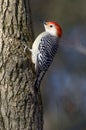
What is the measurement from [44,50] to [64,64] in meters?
11.6

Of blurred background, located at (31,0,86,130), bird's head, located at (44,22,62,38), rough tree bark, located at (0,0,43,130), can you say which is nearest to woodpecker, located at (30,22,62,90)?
bird's head, located at (44,22,62,38)

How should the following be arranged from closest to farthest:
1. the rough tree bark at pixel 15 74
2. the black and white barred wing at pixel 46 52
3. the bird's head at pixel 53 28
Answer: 1. the rough tree bark at pixel 15 74
2. the black and white barred wing at pixel 46 52
3. the bird's head at pixel 53 28

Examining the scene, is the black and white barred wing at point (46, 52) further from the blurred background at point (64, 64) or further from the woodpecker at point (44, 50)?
the blurred background at point (64, 64)

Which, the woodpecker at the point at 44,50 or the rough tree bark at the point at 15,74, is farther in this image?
the woodpecker at the point at 44,50

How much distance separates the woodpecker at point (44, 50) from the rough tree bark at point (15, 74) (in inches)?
6.8

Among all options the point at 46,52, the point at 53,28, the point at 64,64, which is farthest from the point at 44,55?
the point at 64,64

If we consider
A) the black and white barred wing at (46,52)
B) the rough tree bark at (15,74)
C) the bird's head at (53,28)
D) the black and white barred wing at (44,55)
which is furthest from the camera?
the bird's head at (53,28)

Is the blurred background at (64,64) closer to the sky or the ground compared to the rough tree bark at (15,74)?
closer to the ground

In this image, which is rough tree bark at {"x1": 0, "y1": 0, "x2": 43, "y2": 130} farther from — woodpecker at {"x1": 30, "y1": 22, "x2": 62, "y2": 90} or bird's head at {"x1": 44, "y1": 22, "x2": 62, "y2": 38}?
bird's head at {"x1": 44, "y1": 22, "x2": 62, "y2": 38}

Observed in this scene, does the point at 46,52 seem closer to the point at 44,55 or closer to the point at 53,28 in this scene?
the point at 44,55

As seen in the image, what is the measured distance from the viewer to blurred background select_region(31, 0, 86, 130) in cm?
1864

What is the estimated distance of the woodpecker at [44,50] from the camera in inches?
352

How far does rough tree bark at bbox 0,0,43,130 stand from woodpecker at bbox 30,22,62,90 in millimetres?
174

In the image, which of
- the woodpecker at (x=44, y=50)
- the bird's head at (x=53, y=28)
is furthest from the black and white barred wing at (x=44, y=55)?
the bird's head at (x=53, y=28)
